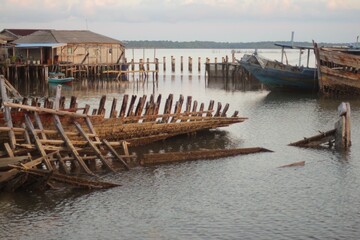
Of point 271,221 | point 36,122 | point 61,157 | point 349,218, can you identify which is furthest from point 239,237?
point 36,122

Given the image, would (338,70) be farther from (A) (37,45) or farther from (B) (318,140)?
(A) (37,45)

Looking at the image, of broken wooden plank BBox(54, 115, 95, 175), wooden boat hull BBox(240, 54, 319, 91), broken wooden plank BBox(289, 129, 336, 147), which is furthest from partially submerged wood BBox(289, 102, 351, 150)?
wooden boat hull BBox(240, 54, 319, 91)

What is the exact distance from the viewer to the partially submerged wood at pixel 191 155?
22.6 m

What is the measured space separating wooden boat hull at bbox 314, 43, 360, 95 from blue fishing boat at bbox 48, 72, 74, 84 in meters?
24.8

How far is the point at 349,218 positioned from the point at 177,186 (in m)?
5.64

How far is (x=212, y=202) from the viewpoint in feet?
59.5

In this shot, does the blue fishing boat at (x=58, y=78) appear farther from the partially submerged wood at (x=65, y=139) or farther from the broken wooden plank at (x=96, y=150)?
the broken wooden plank at (x=96, y=150)

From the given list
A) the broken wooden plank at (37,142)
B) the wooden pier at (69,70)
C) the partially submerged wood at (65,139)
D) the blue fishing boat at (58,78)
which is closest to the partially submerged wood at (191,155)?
the partially submerged wood at (65,139)

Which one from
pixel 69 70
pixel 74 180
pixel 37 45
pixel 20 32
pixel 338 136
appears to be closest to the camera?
pixel 74 180

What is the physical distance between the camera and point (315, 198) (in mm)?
18781

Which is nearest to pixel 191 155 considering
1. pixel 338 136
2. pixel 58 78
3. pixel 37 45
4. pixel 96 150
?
pixel 96 150

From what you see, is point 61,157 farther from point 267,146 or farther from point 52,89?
point 52,89

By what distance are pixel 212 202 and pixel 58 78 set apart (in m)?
44.3

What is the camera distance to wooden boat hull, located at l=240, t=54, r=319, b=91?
53.0m
